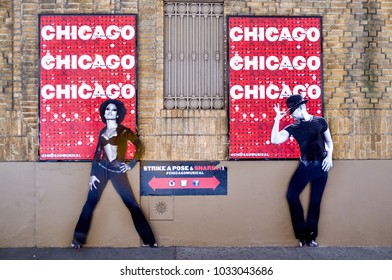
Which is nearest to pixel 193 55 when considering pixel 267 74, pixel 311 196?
pixel 267 74

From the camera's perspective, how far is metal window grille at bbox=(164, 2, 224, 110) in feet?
24.1

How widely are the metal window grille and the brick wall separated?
172 millimetres

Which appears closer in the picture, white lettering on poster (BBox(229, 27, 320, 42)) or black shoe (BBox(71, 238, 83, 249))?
black shoe (BBox(71, 238, 83, 249))

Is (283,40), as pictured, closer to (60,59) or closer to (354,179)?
(354,179)

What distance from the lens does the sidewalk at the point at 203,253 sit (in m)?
6.71

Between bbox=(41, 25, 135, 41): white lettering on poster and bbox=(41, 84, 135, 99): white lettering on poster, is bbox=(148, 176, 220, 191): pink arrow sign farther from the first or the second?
bbox=(41, 25, 135, 41): white lettering on poster

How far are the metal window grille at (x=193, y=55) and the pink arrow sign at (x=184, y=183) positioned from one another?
1209mm

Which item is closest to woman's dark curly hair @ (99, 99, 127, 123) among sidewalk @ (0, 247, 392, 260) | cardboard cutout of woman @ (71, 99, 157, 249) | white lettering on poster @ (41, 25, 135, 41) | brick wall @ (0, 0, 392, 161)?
cardboard cutout of woman @ (71, 99, 157, 249)

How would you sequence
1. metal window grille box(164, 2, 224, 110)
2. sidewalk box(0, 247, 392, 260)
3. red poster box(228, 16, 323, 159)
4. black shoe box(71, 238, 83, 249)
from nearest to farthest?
1. sidewalk box(0, 247, 392, 260)
2. black shoe box(71, 238, 83, 249)
3. red poster box(228, 16, 323, 159)
4. metal window grille box(164, 2, 224, 110)

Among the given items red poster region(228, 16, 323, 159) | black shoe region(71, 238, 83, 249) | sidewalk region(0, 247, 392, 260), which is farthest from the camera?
red poster region(228, 16, 323, 159)

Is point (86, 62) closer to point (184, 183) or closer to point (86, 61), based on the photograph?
point (86, 61)

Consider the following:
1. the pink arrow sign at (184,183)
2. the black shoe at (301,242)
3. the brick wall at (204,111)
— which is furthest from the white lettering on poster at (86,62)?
the black shoe at (301,242)

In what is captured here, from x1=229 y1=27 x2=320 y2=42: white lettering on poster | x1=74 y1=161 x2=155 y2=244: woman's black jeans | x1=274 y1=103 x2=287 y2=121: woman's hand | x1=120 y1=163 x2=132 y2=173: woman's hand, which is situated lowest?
x1=74 y1=161 x2=155 y2=244: woman's black jeans

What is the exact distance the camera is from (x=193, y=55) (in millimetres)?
7379
